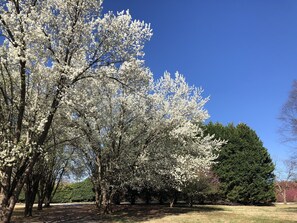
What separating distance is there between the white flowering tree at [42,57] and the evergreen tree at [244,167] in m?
19.8

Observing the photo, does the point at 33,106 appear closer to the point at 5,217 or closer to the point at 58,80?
the point at 58,80

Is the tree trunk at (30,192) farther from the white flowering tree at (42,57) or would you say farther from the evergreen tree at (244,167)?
the evergreen tree at (244,167)

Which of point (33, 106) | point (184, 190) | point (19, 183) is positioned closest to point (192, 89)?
point (184, 190)

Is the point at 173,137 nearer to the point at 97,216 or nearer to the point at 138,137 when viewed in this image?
the point at 138,137

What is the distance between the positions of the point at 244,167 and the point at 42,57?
2365cm

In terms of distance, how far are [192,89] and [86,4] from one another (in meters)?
8.79

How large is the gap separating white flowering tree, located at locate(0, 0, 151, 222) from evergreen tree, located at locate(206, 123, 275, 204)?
19.8 meters

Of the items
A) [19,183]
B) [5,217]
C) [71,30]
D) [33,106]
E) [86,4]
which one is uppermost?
[86,4]

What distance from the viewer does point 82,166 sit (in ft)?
76.5

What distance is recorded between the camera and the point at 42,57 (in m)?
13.7

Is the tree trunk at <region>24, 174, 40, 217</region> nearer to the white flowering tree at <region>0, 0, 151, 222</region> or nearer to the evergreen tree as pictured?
the white flowering tree at <region>0, 0, 151, 222</region>

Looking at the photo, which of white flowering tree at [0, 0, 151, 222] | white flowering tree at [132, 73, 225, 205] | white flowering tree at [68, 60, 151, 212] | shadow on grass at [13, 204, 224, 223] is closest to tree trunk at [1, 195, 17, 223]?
white flowering tree at [0, 0, 151, 222]

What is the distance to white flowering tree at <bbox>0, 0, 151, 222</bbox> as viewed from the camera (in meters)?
12.4

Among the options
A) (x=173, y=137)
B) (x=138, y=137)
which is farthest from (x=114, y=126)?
(x=173, y=137)
